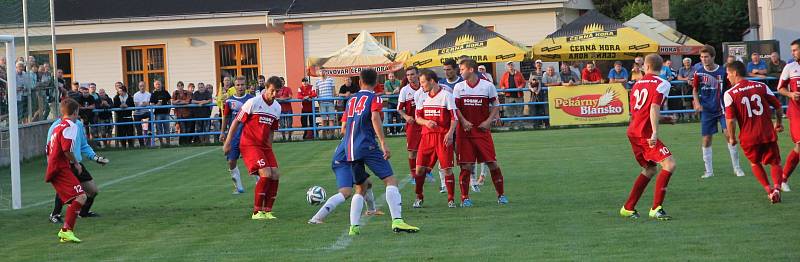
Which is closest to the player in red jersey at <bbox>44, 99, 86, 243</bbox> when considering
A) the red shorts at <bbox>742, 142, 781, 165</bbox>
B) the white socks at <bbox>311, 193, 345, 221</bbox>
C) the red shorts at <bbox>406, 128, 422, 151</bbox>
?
the white socks at <bbox>311, 193, 345, 221</bbox>

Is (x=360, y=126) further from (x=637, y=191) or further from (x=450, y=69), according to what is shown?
(x=637, y=191)

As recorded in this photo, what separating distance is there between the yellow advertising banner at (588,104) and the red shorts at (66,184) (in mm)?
17856

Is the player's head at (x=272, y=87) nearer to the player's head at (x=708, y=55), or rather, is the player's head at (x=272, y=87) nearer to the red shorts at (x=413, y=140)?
the red shorts at (x=413, y=140)

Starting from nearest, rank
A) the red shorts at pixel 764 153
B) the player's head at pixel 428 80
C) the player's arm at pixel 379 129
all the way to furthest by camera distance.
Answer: the player's arm at pixel 379 129
the red shorts at pixel 764 153
the player's head at pixel 428 80

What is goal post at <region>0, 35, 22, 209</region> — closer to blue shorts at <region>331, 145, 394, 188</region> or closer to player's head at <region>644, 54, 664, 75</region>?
blue shorts at <region>331, 145, 394, 188</region>

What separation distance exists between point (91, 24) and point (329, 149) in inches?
576

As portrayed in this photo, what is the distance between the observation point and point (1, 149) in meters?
21.4

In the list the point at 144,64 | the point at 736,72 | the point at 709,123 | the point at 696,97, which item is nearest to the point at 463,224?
the point at 736,72

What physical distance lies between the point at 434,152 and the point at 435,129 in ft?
1.01

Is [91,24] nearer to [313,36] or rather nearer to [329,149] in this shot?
[313,36]

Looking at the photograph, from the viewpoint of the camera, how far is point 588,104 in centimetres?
2820

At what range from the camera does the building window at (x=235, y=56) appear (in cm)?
3688

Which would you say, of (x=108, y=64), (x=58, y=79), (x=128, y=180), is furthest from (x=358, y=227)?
(x=108, y=64)

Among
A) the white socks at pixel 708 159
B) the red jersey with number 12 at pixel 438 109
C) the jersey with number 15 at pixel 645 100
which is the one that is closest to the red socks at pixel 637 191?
the jersey with number 15 at pixel 645 100
